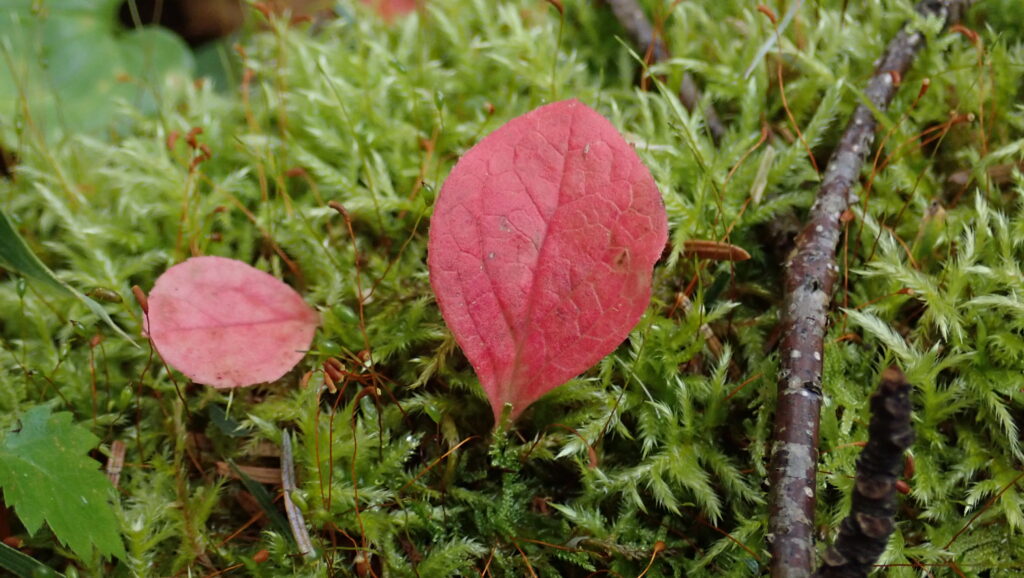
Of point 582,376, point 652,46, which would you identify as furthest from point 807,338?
point 652,46

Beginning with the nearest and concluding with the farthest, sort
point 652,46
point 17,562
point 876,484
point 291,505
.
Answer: point 876,484 → point 17,562 → point 291,505 → point 652,46

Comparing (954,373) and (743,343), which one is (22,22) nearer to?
(743,343)

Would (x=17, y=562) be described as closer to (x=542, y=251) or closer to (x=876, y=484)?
(x=542, y=251)

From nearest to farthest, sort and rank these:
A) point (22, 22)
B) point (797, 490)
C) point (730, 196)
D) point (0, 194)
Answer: point (797, 490)
point (730, 196)
point (0, 194)
point (22, 22)

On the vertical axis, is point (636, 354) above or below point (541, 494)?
above

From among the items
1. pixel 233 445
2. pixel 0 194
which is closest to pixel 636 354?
pixel 233 445

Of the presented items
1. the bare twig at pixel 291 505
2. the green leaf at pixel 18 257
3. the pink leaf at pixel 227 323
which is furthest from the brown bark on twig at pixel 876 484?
the green leaf at pixel 18 257

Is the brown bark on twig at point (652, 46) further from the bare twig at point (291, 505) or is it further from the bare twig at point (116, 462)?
the bare twig at point (116, 462)
